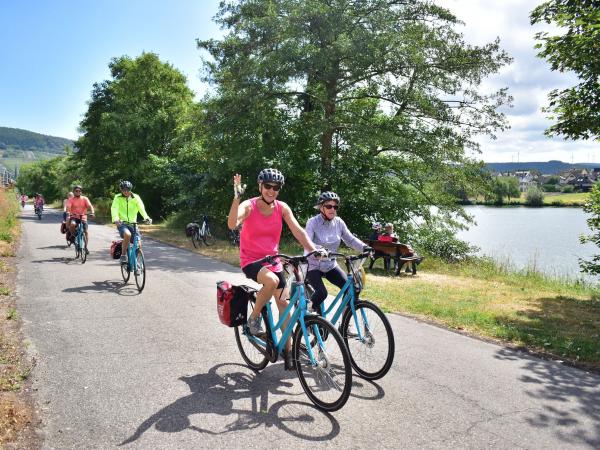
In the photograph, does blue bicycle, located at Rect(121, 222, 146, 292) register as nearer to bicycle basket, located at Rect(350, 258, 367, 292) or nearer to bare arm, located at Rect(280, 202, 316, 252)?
bare arm, located at Rect(280, 202, 316, 252)

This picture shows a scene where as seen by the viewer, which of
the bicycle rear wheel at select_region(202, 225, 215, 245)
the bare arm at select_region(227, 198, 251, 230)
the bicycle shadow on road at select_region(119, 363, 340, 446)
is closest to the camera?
the bicycle shadow on road at select_region(119, 363, 340, 446)

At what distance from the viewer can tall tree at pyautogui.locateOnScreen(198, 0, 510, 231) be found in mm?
17016

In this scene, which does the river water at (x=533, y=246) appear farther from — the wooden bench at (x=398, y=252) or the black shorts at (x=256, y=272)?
the black shorts at (x=256, y=272)

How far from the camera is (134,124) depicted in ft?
109

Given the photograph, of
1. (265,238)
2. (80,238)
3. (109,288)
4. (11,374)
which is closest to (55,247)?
(80,238)

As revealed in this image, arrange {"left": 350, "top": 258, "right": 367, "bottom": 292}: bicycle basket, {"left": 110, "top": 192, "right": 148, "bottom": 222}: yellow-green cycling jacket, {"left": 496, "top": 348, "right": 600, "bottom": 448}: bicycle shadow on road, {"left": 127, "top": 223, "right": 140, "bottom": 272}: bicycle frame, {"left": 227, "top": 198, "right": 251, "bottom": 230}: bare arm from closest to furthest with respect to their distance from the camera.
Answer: {"left": 496, "top": 348, "right": 600, "bottom": 448}: bicycle shadow on road, {"left": 227, "top": 198, "right": 251, "bottom": 230}: bare arm, {"left": 350, "top": 258, "right": 367, "bottom": 292}: bicycle basket, {"left": 127, "top": 223, "right": 140, "bottom": 272}: bicycle frame, {"left": 110, "top": 192, "right": 148, "bottom": 222}: yellow-green cycling jacket

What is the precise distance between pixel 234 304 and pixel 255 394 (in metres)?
0.96

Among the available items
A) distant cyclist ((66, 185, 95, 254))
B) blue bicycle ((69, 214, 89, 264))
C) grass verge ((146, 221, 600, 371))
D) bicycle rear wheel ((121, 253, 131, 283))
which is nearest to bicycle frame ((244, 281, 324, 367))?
grass verge ((146, 221, 600, 371))

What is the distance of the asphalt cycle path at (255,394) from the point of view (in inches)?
139

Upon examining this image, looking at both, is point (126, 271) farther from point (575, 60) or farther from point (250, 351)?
point (575, 60)

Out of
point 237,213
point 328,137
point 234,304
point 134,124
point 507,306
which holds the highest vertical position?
point 134,124

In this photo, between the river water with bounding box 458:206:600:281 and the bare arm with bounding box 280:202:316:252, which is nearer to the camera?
the bare arm with bounding box 280:202:316:252

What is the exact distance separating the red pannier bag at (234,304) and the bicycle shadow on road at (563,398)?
284 cm

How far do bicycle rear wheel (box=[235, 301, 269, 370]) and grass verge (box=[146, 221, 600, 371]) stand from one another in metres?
3.53
